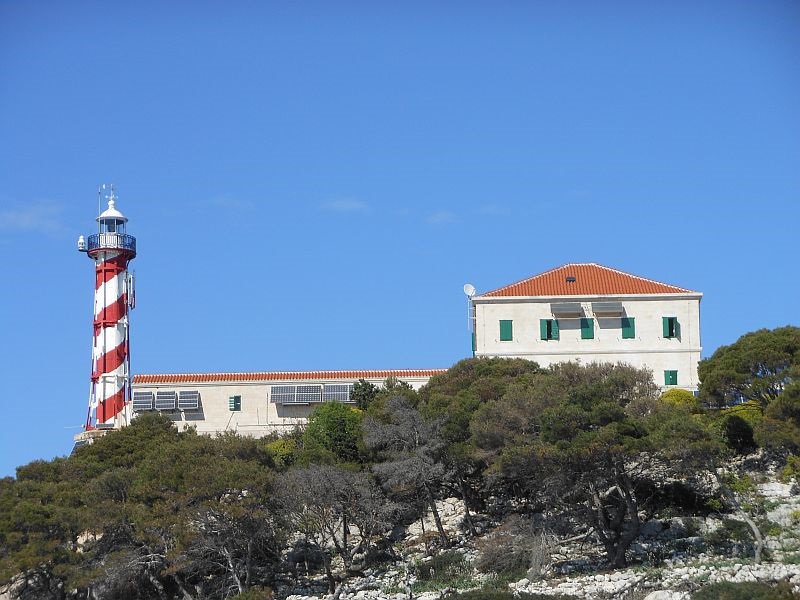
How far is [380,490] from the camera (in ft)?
125

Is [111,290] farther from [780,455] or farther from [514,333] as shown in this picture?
[780,455]

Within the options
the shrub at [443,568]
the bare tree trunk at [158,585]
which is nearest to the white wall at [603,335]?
the shrub at [443,568]

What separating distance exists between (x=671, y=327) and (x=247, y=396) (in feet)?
54.5

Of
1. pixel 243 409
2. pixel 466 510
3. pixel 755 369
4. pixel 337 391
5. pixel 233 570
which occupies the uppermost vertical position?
pixel 755 369

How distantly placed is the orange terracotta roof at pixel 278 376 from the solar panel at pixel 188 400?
579 mm

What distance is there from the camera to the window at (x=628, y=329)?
174 ft

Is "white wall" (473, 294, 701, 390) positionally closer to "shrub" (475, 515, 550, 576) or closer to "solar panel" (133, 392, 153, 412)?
"solar panel" (133, 392, 153, 412)

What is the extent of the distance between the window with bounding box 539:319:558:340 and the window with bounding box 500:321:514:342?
3.74ft

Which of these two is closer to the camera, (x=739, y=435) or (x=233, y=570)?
(x=233, y=570)

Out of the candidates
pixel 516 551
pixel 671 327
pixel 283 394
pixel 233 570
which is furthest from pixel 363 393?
pixel 516 551

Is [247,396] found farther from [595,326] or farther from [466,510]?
[466,510]

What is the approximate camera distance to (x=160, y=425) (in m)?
45.8

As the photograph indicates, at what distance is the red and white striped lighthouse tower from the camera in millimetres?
56375

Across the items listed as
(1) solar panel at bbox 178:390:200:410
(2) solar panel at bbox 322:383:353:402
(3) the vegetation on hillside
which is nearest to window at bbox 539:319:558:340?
(2) solar panel at bbox 322:383:353:402
